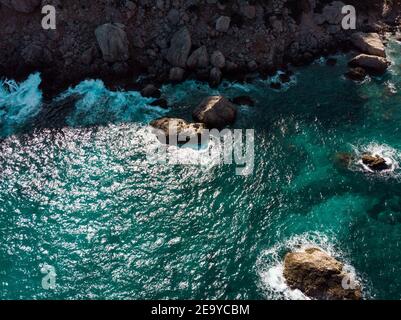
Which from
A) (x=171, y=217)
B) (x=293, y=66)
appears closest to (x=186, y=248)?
(x=171, y=217)

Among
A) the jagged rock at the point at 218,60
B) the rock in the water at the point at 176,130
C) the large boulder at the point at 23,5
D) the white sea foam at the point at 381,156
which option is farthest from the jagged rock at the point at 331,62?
the large boulder at the point at 23,5

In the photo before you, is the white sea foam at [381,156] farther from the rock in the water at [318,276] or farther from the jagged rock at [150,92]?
the jagged rock at [150,92]

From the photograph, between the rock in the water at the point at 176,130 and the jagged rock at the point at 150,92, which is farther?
the jagged rock at the point at 150,92

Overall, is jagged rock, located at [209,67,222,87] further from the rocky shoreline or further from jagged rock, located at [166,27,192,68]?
jagged rock, located at [166,27,192,68]

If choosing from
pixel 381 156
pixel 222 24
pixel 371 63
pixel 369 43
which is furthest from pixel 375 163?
pixel 222 24

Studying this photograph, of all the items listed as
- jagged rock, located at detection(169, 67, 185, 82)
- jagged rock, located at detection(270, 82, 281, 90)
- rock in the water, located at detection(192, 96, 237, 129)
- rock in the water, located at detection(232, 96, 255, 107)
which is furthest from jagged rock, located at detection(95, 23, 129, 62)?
jagged rock, located at detection(270, 82, 281, 90)

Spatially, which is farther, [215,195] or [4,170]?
[4,170]

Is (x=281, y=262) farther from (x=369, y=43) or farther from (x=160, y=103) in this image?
(x=369, y=43)
